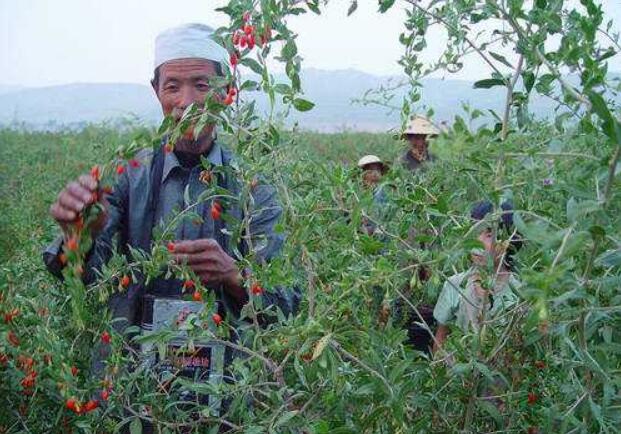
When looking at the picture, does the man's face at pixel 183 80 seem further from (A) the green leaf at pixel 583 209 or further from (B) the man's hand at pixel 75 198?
(A) the green leaf at pixel 583 209

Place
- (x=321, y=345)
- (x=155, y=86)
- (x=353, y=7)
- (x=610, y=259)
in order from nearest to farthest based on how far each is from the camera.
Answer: (x=610, y=259)
(x=321, y=345)
(x=353, y=7)
(x=155, y=86)

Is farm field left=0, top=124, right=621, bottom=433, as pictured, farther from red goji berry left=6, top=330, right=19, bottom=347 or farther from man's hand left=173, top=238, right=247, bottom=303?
man's hand left=173, top=238, right=247, bottom=303

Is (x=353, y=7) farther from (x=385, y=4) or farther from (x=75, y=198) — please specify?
(x=75, y=198)

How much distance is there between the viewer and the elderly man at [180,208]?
166cm

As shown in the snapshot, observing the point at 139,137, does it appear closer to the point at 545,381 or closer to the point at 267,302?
the point at 267,302

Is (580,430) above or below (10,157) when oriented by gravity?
above

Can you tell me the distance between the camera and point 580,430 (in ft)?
3.85

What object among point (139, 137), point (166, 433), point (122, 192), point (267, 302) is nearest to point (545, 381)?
point (267, 302)

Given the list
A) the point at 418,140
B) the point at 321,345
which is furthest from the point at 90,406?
the point at 418,140

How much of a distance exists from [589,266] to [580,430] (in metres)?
0.38

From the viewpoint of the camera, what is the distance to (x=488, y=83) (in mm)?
1315

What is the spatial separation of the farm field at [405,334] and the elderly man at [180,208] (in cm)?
15

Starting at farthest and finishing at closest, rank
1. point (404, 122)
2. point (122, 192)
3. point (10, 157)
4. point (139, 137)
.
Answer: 1. point (10, 157)
2. point (122, 192)
3. point (404, 122)
4. point (139, 137)

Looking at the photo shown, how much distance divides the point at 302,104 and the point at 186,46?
839 millimetres
